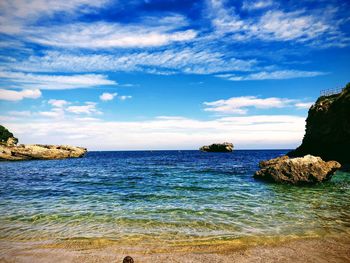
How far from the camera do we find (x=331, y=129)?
45312mm

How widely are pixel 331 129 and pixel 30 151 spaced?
76.8m

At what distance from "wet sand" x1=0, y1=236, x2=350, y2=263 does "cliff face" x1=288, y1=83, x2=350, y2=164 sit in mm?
40284

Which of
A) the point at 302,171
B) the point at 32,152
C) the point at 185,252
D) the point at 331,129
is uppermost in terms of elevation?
the point at 331,129

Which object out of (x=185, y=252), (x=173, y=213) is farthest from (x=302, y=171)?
(x=185, y=252)

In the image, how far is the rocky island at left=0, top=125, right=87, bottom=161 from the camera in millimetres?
71500

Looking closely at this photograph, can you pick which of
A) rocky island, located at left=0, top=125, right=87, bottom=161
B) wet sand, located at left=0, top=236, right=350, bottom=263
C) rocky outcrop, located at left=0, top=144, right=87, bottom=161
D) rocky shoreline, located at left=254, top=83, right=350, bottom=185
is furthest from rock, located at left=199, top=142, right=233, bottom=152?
wet sand, located at left=0, top=236, right=350, bottom=263

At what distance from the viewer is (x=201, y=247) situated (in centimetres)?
879

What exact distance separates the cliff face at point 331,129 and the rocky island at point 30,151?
72.1 meters

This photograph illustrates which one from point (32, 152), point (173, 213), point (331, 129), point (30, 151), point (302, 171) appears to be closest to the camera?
point (173, 213)

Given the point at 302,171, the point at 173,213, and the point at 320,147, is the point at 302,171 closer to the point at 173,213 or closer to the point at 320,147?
the point at 173,213

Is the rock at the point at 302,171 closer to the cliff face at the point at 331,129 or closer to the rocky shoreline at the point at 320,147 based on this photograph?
the rocky shoreline at the point at 320,147

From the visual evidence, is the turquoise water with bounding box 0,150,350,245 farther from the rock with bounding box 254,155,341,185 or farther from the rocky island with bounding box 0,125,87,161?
the rocky island with bounding box 0,125,87,161

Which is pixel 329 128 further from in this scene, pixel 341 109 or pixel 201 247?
pixel 201 247

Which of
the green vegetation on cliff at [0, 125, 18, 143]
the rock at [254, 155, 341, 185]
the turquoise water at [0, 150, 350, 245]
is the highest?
the green vegetation on cliff at [0, 125, 18, 143]
